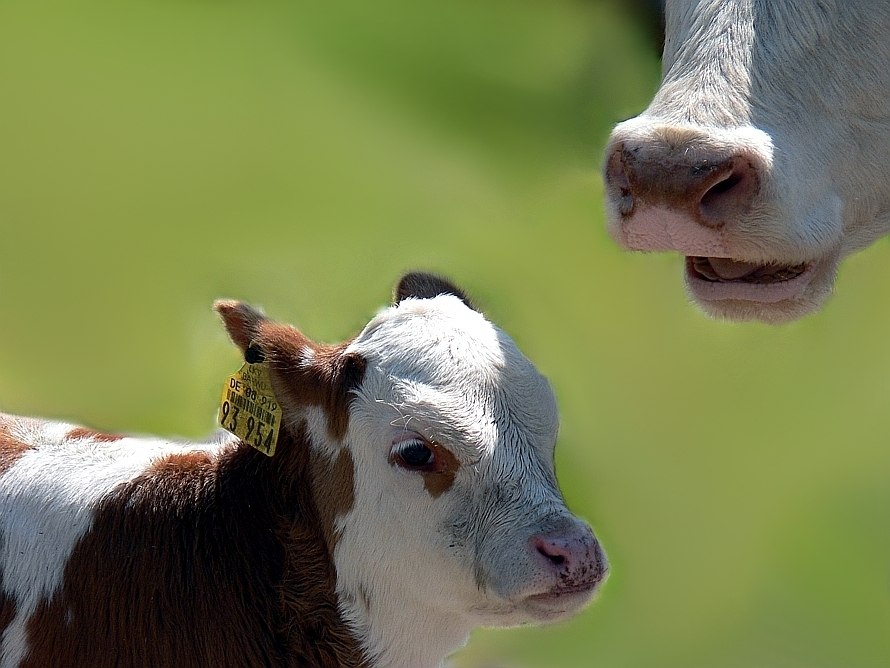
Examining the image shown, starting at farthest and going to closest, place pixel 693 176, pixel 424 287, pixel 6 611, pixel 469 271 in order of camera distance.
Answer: pixel 469 271, pixel 424 287, pixel 6 611, pixel 693 176

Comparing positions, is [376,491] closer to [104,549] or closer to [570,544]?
[570,544]

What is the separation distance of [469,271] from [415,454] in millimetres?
1644

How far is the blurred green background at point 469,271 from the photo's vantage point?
11.9 ft

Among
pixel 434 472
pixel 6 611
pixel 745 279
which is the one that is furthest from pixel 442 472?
pixel 6 611

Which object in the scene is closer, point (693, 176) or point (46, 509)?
point (693, 176)

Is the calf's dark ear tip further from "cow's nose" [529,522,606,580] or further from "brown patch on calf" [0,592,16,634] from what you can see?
"brown patch on calf" [0,592,16,634]

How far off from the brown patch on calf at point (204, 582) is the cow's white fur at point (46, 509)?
1.2 inches

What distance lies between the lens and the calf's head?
2143 mm

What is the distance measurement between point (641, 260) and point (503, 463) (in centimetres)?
183

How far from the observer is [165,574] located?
7.81ft

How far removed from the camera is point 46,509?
243cm

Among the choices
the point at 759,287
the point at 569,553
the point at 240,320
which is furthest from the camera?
the point at 240,320

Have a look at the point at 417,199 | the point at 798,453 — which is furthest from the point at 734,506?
the point at 417,199

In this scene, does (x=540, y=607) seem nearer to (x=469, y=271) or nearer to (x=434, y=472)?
(x=434, y=472)
